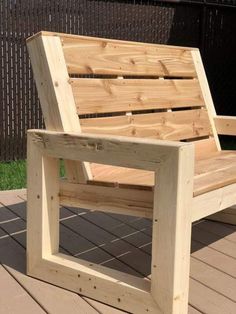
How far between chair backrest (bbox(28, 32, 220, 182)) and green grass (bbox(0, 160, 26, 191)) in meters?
1.50

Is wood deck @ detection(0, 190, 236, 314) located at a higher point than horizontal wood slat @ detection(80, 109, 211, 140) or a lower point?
lower

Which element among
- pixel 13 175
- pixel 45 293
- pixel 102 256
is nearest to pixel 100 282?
pixel 45 293

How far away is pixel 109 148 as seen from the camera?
6.01ft

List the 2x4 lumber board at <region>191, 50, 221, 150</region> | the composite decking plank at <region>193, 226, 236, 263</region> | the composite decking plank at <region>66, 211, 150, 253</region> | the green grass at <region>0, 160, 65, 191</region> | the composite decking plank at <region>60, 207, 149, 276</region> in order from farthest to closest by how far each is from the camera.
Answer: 1. the green grass at <region>0, 160, 65, 191</region>
2. the 2x4 lumber board at <region>191, 50, 221, 150</region>
3. the composite decking plank at <region>66, 211, 150, 253</region>
4. the composite decking plank at <region>193, 226, 236, 263</region>
5. the composite decking plank at <region>60, 207, 149, 276</region>

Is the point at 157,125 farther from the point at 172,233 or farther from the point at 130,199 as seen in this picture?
the point at 172,233

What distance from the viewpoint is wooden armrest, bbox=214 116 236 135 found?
2.99m

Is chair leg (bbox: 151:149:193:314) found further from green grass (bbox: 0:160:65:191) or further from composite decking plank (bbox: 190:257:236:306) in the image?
green grass (bbox: 0:160:65:191)

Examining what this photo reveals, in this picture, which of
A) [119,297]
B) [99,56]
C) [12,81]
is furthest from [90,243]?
[12,81]

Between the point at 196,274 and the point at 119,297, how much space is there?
0.49 metres

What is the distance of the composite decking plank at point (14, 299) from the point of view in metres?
1.83

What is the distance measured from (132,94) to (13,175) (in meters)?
2.04

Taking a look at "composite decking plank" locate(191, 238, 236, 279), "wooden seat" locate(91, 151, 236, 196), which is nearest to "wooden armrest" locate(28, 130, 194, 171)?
"wooden seat" locate(91, 151, 236, 196)

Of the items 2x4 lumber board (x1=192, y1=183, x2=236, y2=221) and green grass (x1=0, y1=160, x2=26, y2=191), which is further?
green grass (x1=0, y1=160, x2=26, y2=191)

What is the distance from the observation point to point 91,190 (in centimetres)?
201
